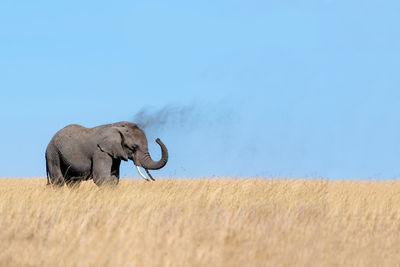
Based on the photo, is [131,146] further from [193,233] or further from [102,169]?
[193,233]

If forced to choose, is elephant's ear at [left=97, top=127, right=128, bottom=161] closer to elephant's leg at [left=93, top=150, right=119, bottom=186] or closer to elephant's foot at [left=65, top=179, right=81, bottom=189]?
elephant's leg at [left=93, top=150, right=119, bottom=186]

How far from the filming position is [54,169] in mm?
15414

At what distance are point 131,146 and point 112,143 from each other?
1.57ft

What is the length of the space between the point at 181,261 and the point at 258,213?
4168mm

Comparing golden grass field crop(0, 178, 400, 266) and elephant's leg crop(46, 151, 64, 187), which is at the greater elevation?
elephant's leg crop(46, 151, 64, 187)

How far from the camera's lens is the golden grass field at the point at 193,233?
6.24 meters

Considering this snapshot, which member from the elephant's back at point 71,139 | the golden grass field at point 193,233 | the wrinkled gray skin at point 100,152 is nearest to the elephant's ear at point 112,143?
the wrinkled gray skin at point 100,152

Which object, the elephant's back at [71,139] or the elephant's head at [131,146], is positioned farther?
the elephant's back at [71,139]

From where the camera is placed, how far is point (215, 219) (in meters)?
8.34

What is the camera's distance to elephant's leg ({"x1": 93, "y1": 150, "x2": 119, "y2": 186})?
556 inches

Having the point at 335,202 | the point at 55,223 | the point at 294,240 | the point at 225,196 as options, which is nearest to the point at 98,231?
the point at 55,223

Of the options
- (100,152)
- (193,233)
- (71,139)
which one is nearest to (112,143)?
(100,152)

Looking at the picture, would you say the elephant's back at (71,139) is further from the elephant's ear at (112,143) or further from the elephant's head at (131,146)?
the elephant's head at (131,146)

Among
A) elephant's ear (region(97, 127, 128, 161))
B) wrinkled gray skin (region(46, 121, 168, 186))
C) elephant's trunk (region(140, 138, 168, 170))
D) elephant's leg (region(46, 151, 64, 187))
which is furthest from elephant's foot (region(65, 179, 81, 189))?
elephant's trunk (region(140, 138, 168, 170))
